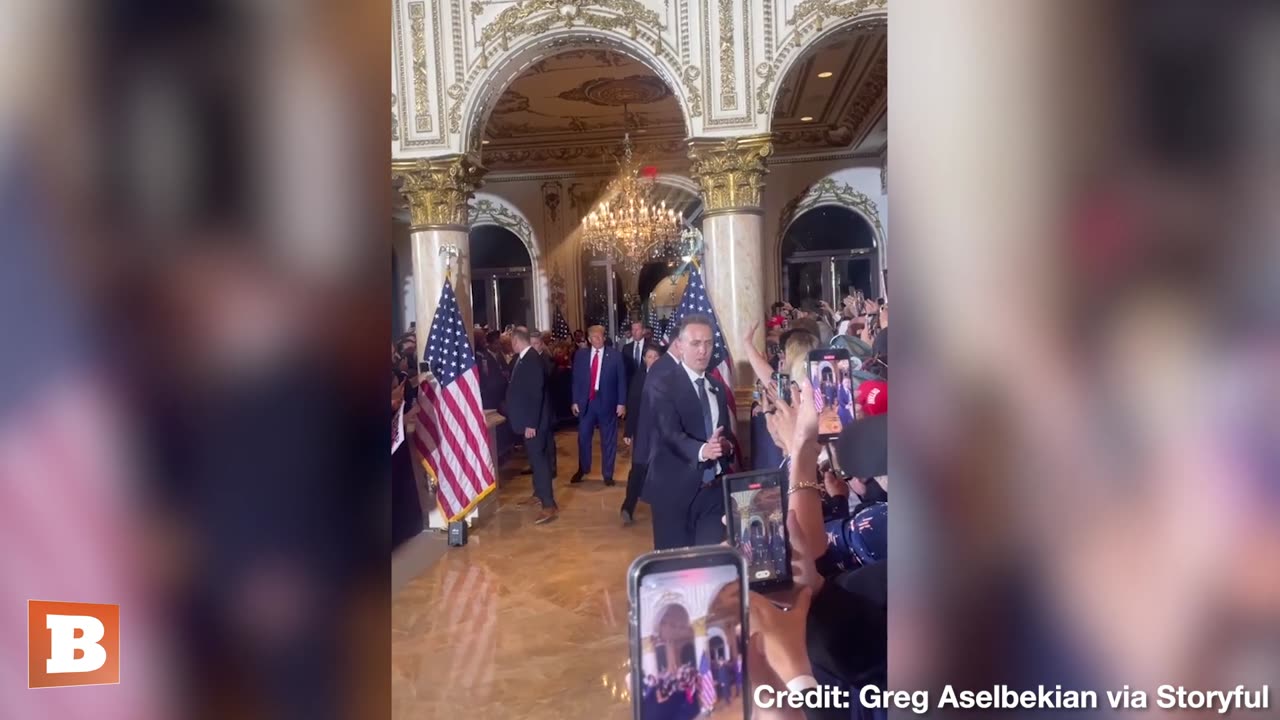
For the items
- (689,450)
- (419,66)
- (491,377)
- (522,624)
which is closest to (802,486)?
(689,450)

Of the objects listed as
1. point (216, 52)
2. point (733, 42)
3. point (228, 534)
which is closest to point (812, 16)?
point (733, 42)

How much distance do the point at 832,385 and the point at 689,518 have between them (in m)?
1.22

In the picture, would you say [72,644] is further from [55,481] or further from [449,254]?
[449,254]

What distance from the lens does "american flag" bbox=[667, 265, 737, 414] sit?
13.1 feet

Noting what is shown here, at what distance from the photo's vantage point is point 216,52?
1.34 m

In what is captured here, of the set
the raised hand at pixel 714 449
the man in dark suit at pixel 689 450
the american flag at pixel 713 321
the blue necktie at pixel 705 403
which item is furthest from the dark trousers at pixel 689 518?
the american flag at pixel 713 321

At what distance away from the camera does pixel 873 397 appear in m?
2.41

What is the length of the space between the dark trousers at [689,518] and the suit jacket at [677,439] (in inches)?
1.5

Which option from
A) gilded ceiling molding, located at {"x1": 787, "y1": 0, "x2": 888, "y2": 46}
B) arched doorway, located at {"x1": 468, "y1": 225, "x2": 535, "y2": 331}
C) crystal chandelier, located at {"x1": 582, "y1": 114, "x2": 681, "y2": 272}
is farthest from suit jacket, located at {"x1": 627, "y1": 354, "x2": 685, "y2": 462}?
arched doorway, located at {"x1": 468, "y1": 225, "x2": 535, "y2": 331}

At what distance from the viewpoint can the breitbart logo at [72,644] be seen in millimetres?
→ 1422

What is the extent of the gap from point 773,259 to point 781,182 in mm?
1282

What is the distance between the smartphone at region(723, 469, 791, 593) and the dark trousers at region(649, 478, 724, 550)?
1.49m

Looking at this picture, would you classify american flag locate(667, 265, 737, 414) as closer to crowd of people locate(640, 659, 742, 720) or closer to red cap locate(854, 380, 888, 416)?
red cap locate(854, 380, 888, 416)

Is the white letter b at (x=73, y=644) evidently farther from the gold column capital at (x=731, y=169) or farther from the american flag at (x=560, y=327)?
the american flag at (x=560, y=327)
